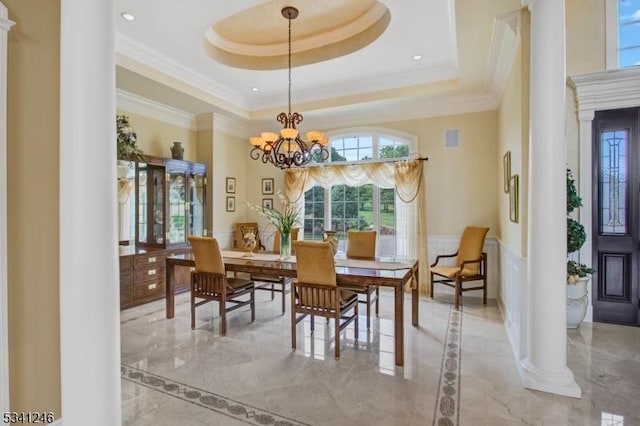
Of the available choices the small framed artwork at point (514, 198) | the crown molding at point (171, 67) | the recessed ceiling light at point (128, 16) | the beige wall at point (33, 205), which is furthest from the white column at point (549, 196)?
the crown molding at point (171, 67)

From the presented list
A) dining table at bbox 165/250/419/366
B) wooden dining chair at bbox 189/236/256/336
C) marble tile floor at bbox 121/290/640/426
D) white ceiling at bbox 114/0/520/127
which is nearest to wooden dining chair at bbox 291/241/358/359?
dining table at bbox 165/250/419/366

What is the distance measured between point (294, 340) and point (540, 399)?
1.90 meters

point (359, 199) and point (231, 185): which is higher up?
point (231, 185)

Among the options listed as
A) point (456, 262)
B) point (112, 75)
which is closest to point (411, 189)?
point (456, 262)

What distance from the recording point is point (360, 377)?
2.54 meters

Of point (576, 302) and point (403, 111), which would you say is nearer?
point (576, 302)

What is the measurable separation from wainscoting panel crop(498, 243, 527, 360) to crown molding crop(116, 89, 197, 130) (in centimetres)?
502

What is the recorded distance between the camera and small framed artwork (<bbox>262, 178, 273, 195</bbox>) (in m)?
6.25

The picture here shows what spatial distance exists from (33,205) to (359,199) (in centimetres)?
448

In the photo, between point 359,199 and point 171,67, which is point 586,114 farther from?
point 171,67

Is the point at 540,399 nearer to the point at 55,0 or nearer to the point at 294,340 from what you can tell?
the point at 294,340

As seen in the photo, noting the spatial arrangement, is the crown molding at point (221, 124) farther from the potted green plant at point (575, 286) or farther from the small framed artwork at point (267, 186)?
the potted green plant at point (575, 286)

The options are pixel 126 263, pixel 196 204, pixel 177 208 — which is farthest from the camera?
pixel 196 204

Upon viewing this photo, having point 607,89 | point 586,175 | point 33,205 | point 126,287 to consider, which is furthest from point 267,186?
point 607,89
